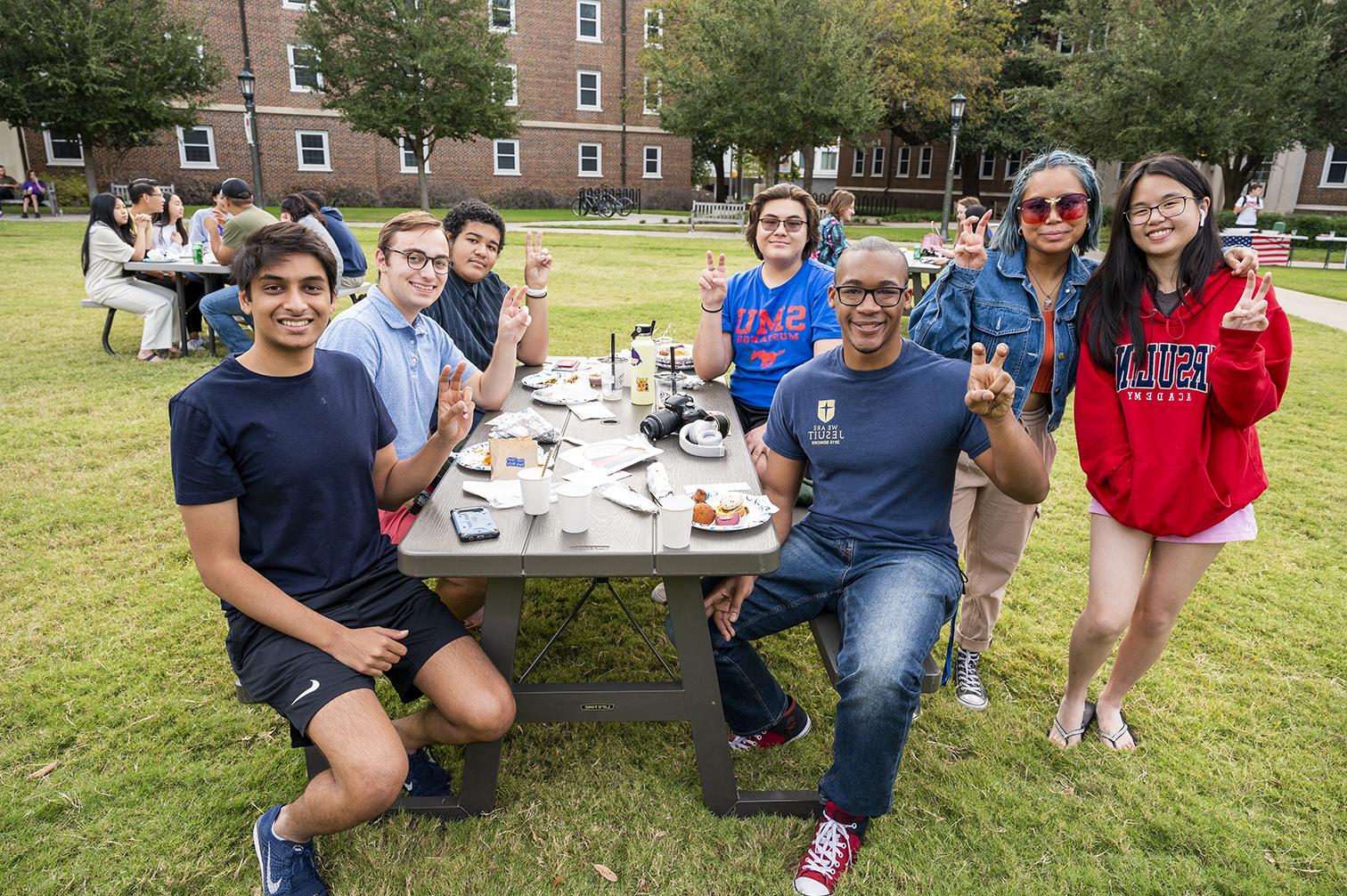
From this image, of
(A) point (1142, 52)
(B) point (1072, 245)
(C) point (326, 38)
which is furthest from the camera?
(C) point (326, 38)

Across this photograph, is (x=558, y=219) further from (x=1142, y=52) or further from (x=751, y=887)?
(x=751, y=887)

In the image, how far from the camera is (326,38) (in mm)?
22891

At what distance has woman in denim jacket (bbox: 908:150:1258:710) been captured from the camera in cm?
264

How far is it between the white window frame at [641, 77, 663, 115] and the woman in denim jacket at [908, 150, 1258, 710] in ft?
82.5

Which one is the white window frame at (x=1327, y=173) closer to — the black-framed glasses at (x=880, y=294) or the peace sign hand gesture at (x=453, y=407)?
the black-framed glasses at (x=880, y=294)

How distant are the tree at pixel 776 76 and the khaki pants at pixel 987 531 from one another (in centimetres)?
2175

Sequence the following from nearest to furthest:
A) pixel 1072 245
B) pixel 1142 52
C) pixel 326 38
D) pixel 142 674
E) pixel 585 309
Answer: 1. pixel 1072 245
2. pixel 142 674
3. pixel 585 309
4. pixel 1142 52
5. pixel 326 38

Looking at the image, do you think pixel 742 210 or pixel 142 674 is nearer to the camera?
pixel 142 674

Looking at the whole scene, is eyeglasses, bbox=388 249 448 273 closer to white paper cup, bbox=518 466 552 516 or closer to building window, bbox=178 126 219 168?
white paper cup, bbox=518 466 552 516

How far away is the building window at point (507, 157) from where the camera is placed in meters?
30.7

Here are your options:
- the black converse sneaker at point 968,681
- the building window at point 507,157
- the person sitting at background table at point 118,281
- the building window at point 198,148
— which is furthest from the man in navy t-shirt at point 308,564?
the building window at point 507,157

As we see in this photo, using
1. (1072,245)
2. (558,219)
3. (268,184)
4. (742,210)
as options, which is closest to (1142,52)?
(742,210)

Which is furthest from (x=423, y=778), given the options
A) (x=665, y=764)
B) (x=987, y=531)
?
(x=987, y=531)

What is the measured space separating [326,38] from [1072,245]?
2557 cm
